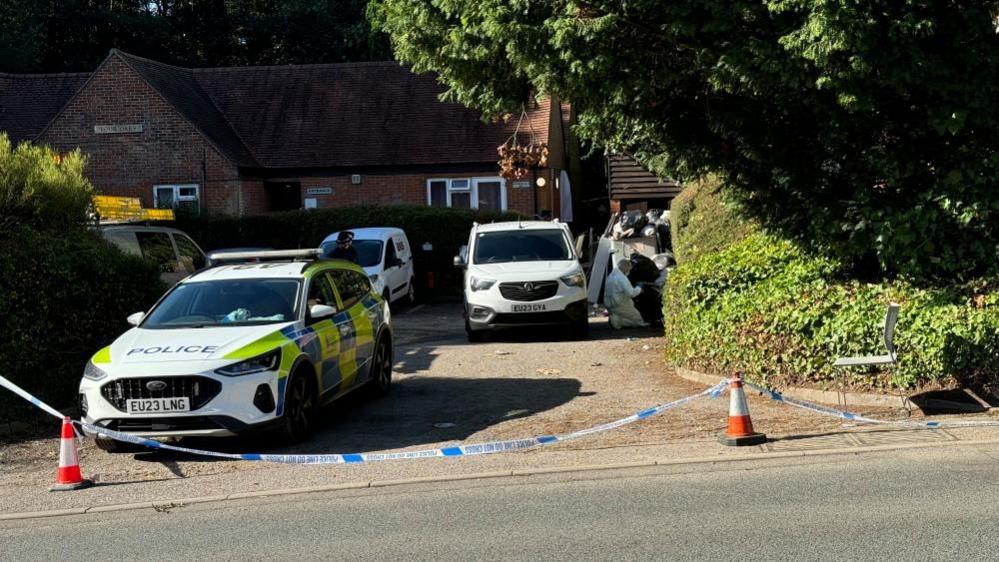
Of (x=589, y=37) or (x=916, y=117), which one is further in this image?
(x=916, y=117)

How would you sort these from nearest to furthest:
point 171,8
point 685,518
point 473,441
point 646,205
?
point 685,518, point 473,441, point 646,205, point 171,8

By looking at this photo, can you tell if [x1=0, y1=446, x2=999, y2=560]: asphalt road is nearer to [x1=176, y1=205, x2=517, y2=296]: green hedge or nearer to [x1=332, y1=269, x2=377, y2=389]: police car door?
[x1=332, y1=269, x2=377, y2=389]: police car door

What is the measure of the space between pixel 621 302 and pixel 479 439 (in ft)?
30.7

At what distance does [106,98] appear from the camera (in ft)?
113

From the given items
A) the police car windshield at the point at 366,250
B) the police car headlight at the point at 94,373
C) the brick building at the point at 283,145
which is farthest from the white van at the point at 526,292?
the brick building at the point at 283,145

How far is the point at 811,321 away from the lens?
1189 centimetres

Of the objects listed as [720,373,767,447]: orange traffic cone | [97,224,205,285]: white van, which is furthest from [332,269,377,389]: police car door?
[97,224,205,285]: white van

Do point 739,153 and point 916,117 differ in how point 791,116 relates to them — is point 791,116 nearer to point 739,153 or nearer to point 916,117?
point 739,153

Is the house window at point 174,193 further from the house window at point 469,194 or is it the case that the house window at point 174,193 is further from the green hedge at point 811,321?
the green hedge at point 811,321

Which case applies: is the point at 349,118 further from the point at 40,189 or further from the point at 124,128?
the point at 40,189

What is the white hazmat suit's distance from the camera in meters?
19.8

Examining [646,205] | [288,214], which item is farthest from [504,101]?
[646,205]

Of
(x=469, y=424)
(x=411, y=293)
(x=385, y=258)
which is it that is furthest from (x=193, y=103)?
(x=469, y=424)

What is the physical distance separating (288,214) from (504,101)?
18911 mm
